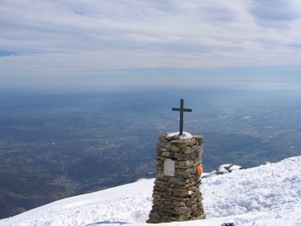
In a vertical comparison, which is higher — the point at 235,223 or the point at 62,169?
the point at 235,223

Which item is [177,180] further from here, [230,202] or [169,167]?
[230,202]

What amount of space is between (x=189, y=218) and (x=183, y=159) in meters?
2.46

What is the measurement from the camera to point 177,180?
14.0m

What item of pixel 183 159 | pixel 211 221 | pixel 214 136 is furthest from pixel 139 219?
pixel 214 136

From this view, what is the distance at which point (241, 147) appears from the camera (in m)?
142

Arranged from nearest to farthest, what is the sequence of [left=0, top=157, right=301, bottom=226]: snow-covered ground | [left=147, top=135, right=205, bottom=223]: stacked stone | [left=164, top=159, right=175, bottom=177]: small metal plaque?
[left=147, top=135, right=205, bottom=223]: stacked stone, [left=164, top=159, right=175, bottom=177]: small metal plaque, [left=0, top=157, right=301, bottom=226]: snow-covered ground

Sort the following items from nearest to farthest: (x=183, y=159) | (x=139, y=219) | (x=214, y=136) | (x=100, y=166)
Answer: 1. (x=183, y=159)
2. (x=139, y=219)
3. (x=100, y=166)
4. (x=214, y=136)

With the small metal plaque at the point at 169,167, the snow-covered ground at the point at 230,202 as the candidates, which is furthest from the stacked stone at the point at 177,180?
the snow-covered ground at the point at 230,202

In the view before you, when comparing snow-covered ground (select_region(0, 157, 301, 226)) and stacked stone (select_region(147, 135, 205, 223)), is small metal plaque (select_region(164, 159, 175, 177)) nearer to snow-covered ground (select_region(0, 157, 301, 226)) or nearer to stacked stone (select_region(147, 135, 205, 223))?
stacked stone (select_region(147, 135, 205, 223))

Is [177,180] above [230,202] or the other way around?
above

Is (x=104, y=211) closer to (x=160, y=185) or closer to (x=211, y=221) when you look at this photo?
(x=160, y=185)

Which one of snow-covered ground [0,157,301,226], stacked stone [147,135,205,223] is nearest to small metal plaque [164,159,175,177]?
stacked stone [147,135,205,223]

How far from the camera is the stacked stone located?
1391 cm

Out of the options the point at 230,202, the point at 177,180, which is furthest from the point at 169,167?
the point at 230,202
